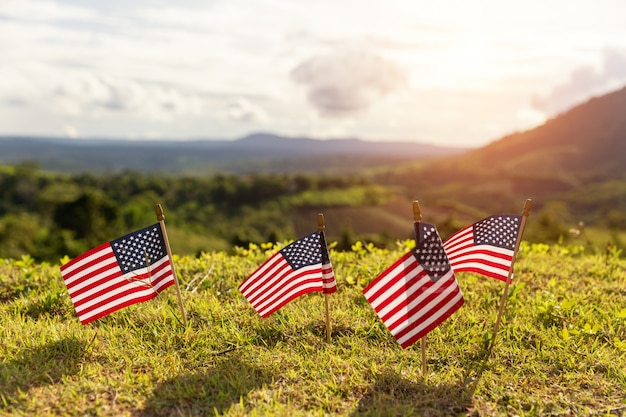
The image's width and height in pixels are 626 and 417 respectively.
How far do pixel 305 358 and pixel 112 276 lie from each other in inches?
89.7

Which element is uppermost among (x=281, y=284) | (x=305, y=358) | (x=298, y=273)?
(x=298, y=273)

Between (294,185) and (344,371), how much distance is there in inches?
5808

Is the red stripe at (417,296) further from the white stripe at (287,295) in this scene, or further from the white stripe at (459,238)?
the white stripe at (287,295)

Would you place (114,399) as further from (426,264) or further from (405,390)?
(426,264)

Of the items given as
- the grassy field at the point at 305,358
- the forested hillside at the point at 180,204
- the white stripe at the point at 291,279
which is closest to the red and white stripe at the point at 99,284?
the grassy field at the point at 305,358

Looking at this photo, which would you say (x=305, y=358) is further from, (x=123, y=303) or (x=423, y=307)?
(x=123, y=303)

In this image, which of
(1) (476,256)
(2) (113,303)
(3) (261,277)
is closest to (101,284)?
(2) (113,303)

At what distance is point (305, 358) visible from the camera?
205 inches

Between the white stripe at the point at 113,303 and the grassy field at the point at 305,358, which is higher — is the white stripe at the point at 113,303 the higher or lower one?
the higher one

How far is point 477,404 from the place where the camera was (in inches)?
179

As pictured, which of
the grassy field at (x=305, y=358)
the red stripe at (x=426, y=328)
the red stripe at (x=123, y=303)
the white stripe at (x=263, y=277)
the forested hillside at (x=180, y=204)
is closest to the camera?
the grassy field at (x=305, y=358)

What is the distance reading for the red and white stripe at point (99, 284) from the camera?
5375 mm

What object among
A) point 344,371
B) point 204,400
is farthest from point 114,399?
point 344,371

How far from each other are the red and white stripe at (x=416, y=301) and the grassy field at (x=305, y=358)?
60 cm
